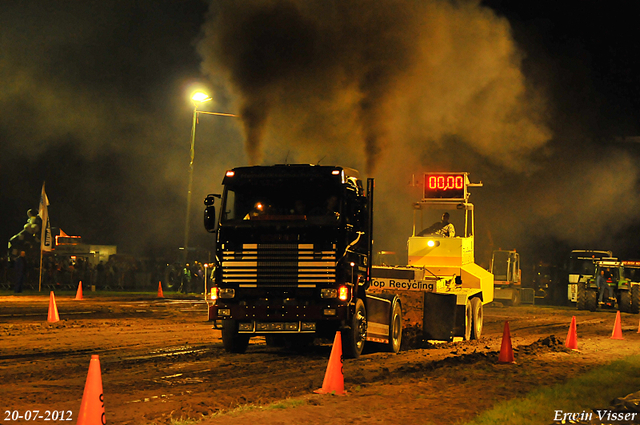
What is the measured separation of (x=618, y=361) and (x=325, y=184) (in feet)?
20.1

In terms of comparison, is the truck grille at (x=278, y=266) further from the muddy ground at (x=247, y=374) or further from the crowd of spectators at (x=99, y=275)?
the crowd of spectators at (x=99, y=275)

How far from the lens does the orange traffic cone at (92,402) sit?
5664 mm

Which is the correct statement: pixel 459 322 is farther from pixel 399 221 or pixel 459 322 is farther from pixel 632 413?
pixel 399 221

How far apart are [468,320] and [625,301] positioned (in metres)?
17.5

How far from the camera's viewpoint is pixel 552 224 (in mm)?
49031

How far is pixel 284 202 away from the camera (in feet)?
40.4

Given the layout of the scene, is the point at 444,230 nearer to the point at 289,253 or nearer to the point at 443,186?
the point at 443,186

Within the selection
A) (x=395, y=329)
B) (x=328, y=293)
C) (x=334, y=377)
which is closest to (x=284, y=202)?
(x=328, y=293)

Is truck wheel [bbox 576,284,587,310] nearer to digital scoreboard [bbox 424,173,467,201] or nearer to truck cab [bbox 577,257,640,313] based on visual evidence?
truck cab [bbox 577,257,640,313]

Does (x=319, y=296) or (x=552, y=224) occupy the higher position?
(x=552, y=224)

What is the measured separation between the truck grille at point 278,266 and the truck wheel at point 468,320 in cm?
508

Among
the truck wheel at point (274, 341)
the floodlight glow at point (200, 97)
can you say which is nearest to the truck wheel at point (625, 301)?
the floodlight glow at point (200, 97)

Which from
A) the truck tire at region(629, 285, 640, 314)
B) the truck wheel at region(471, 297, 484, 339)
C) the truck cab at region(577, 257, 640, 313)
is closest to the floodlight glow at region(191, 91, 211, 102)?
the truck cab at region(577, 257, 640, 313)

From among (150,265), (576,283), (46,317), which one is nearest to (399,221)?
(576,283)
